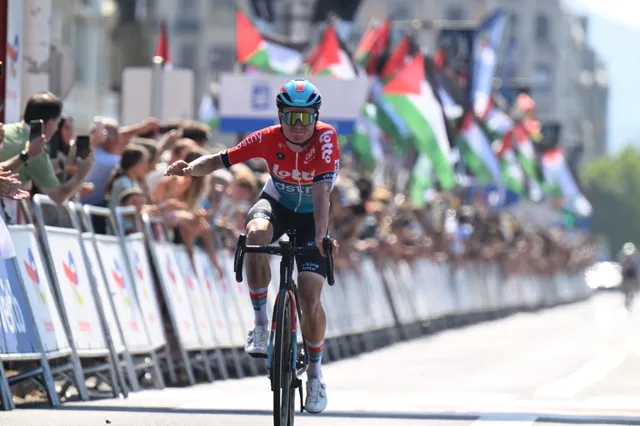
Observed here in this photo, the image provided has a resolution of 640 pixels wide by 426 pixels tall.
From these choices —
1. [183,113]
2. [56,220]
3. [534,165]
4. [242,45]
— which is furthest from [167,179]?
[534,165]

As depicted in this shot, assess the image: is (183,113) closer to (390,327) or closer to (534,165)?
(390,327)

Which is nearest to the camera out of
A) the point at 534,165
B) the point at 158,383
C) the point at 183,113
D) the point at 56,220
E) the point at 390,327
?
the point at 56,220

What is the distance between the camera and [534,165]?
51.5m

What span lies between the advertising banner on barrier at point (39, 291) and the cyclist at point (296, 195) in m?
1.89

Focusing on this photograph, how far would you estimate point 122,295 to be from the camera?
14852 millimetres

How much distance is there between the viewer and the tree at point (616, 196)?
6560 inches

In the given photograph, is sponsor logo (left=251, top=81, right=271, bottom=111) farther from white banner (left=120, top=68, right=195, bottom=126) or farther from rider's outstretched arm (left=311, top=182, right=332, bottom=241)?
rider's outstretched arm (left=311, top=182, right=332, bottom=241)

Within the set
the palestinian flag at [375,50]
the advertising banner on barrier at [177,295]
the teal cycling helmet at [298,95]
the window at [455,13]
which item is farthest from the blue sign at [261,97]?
the window at [455,13]

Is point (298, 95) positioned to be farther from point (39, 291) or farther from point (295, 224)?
point (39, 291)

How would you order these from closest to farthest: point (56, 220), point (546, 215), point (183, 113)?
1. point (56, 220)
2. point (183, 113)
3. point (546, 215)

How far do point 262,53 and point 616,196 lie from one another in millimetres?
142064

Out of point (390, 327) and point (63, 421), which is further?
point (390, 327)

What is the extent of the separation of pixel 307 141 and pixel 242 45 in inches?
727

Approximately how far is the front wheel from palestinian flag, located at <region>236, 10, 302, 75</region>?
1881cm
